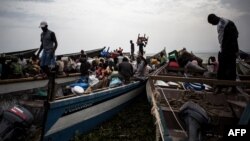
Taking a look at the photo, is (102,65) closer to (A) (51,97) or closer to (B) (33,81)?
(B) (33,81)

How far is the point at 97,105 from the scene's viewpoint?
19.8ft

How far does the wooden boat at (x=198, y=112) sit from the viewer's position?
3.53 m

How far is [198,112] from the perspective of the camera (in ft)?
11.7

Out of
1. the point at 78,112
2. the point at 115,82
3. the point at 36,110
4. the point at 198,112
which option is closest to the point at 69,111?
the point at 78,112

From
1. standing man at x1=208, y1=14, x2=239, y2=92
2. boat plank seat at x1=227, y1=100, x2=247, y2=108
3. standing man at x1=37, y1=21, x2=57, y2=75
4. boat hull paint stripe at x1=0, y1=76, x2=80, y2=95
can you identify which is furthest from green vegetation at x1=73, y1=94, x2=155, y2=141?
boat hull paint stripe at x1=0, y1=76, x2=80, y2=95

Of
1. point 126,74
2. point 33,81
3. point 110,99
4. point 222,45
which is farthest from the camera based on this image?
point 126,74

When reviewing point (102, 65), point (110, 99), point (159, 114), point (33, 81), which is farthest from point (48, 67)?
point (159, 114)

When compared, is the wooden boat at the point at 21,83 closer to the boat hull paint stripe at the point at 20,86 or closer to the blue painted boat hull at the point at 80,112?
the boat hull paint stripe at the point at 20,86

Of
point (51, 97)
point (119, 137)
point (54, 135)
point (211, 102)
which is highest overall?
point (51, 97)

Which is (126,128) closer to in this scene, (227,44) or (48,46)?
(227,44)

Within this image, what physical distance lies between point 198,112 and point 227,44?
99.0 inches

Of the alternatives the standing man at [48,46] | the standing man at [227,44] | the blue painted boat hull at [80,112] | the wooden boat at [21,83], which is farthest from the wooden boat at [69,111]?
the standing man at [227,44]

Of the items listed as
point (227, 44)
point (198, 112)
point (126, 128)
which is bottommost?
point (126, 128)

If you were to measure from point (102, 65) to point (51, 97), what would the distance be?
228 inches
